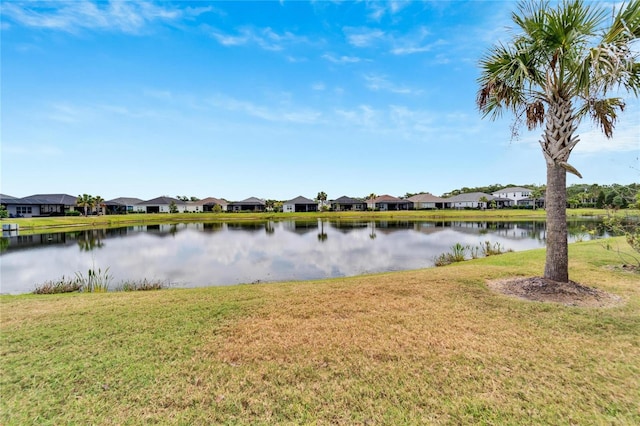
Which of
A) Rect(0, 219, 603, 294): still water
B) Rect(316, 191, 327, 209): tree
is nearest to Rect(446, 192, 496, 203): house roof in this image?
Rect(316, 191, 327, 209): tree

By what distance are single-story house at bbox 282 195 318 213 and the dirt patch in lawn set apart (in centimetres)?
6954

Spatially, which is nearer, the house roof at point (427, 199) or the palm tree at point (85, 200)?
the palm tree at point (85, 200)

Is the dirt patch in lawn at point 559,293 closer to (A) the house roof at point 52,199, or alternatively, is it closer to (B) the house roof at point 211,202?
(A) the house roof at point 52,199

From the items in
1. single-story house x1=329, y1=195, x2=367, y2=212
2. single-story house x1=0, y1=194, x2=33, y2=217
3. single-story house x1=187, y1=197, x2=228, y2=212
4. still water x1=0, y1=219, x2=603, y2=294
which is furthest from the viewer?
single-story house x1=187, y1=197, x2=228, y2=212

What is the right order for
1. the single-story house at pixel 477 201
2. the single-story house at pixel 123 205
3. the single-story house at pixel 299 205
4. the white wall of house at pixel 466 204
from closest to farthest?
the single-story house at pixel 477 201 < the white wall of house at pixel 466 204 < the single-story house at pixel 123 205 < the single-story house at pixel 299 205

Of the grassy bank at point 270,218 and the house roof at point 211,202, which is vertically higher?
the house roof at point 211,202

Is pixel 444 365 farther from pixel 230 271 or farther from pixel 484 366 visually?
pixel 230 271

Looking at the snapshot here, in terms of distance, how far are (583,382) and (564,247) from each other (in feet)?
14.6

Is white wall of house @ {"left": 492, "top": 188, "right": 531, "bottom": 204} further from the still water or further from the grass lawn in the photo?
the grass lawn

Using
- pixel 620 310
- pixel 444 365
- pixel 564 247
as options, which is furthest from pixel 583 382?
pixel 564 247

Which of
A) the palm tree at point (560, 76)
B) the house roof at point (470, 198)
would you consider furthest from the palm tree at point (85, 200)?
the house roof at point (470, 198)

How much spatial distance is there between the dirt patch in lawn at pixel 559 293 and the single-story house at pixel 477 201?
71.3 meters

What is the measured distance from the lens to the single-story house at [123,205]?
72669 mm

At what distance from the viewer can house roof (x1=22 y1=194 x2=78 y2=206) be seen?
5404cm
